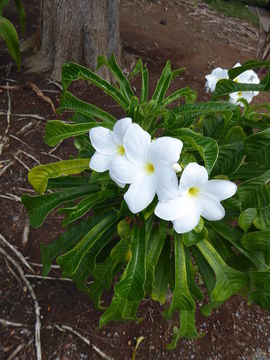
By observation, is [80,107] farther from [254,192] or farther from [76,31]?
[76,31]

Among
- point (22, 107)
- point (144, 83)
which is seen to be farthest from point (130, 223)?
point (22, 107)

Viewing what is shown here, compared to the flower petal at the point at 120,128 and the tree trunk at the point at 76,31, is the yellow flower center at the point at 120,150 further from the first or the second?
the tree trunk at the point at 76,31

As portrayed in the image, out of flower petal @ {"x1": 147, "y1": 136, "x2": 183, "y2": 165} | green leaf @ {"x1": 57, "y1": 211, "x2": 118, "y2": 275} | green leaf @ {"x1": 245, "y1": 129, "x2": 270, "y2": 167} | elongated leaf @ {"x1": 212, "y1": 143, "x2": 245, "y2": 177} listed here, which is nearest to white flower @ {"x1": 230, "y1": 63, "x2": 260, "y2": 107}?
elongated leaf @ {"x1": 212, "y1": 143, "x2": 245, "y2": 177}

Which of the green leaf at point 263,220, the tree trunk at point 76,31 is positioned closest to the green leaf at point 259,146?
the green leaf at point 263,220

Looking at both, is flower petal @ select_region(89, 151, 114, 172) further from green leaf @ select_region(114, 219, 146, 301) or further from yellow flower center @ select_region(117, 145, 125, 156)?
green leaf @ select_region(114, 219, 146, 301)

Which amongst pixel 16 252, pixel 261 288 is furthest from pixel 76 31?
pixel 261 288

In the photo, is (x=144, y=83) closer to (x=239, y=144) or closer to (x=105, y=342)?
(x=239, y=144)

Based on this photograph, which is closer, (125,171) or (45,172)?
(125,171)
